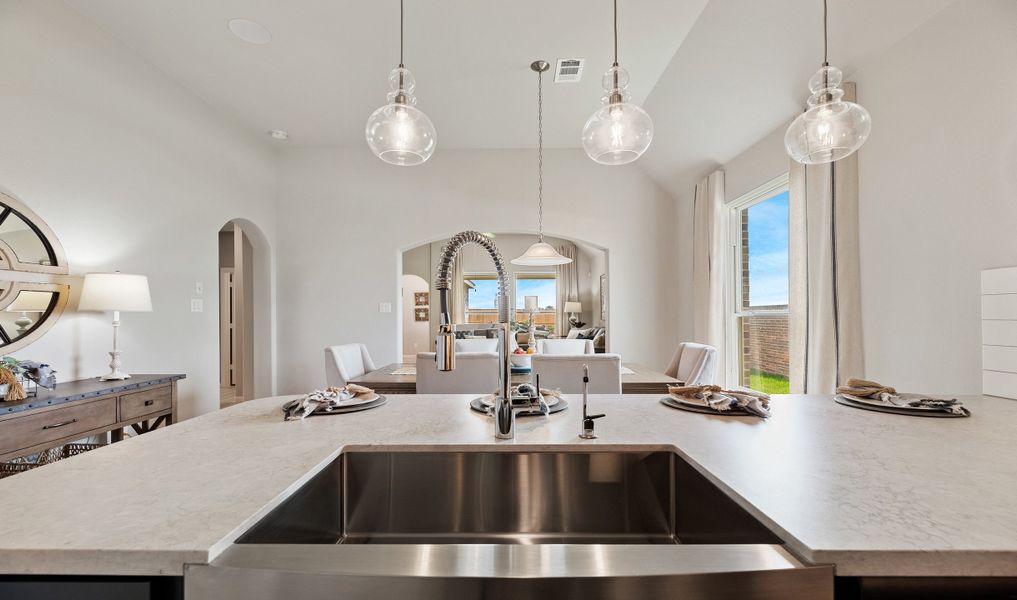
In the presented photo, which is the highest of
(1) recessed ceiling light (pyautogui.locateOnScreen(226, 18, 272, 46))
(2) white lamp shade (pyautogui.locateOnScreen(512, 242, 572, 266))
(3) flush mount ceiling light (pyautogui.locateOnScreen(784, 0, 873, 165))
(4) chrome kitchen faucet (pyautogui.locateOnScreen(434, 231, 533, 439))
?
(1) recessed ceiling light (pyautogui.locateOnScreen(226, 18, 272, 46))

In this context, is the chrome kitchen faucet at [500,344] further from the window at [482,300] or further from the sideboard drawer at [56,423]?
the window at [482,300]

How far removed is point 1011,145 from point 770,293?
6.30 feet

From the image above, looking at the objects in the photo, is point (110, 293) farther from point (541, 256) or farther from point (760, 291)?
point (760, 291)

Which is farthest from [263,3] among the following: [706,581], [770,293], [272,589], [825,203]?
[770,293]

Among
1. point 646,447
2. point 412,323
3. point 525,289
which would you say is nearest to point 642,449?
point 646,447

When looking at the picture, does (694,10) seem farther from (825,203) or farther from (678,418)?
(678,418)

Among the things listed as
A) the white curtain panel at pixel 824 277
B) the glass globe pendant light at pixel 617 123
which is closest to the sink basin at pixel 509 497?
the glass globe pendant light at pixel 617 123

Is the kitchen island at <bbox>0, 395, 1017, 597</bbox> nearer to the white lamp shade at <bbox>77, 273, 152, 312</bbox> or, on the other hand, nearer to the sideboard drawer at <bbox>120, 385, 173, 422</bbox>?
the sideboard drawer at <bbox>120, 385, 173, 422</bbox>

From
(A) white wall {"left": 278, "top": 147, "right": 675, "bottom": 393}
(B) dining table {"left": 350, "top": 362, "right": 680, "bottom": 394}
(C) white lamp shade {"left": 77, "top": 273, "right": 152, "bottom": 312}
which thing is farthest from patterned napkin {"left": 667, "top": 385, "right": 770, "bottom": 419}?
(A) white wall {"left": 278, "top": 147, "right": 675, "bottom": 393}

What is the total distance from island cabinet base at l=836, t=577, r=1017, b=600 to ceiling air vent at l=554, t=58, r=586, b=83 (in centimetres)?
334

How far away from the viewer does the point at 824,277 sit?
2.62 metres

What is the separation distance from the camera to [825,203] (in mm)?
2607

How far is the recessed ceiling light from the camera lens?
2.69 meters

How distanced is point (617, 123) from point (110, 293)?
9.83 ft
